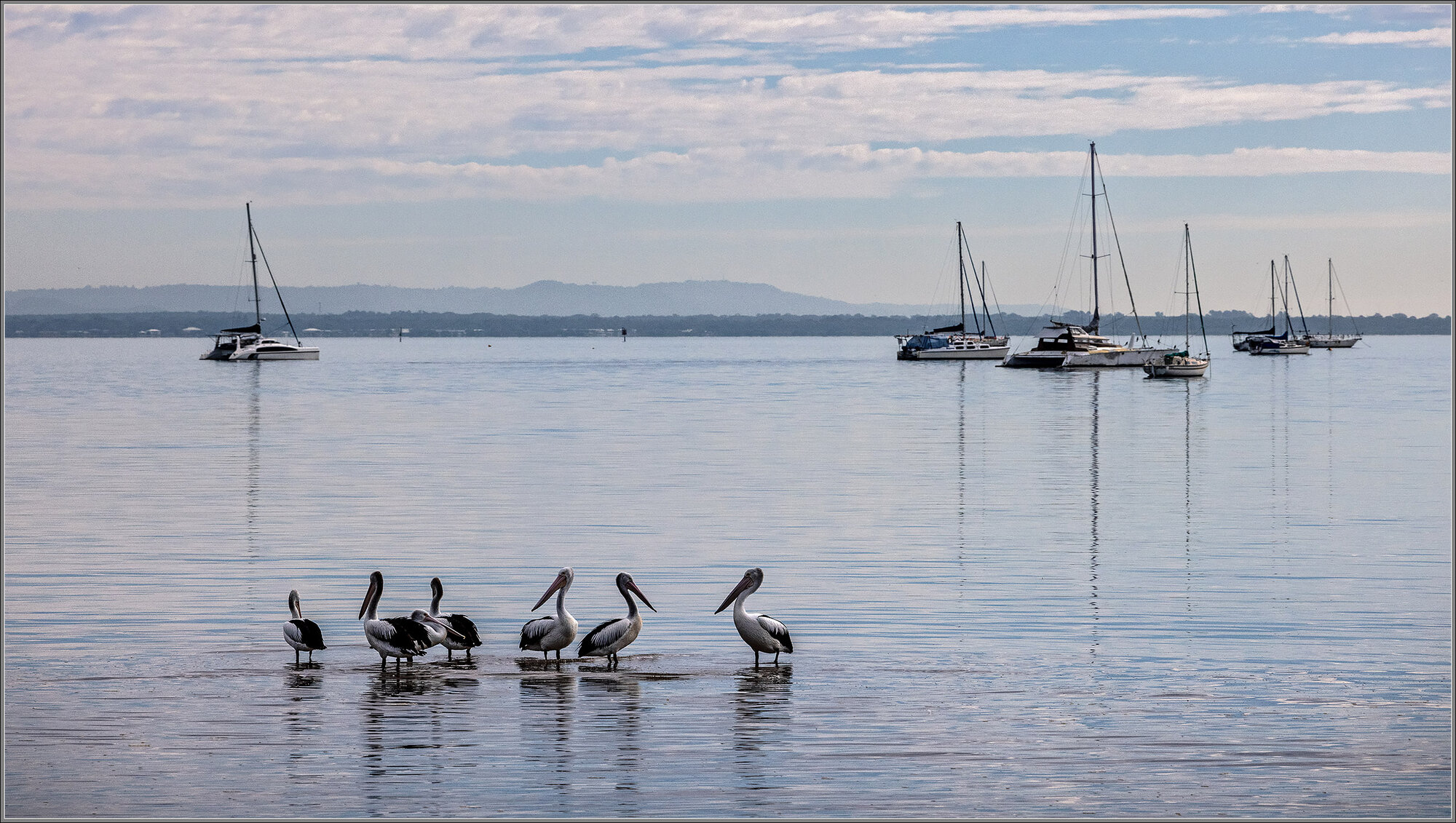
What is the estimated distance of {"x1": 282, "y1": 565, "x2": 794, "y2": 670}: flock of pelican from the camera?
15891mm

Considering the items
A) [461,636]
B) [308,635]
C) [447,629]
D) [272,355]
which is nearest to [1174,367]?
[272,355]

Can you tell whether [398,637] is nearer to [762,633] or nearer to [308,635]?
[308,635]

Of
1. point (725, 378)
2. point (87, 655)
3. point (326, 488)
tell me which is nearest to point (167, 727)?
point (87, 655)

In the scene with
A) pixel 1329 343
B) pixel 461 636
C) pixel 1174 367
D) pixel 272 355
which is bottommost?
pixel 461 636

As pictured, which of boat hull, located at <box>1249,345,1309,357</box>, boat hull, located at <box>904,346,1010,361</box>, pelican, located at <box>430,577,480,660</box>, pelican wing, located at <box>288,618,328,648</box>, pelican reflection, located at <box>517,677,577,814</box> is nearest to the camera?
pelican reflection, located at <box>517,677,577,814</box>

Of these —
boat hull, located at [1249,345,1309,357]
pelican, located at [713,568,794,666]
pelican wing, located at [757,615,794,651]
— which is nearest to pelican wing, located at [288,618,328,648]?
pelican, located at [713,568,794,666]

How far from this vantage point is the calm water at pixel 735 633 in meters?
11.9

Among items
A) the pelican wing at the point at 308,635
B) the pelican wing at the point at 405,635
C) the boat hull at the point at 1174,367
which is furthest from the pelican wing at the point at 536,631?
the boat hull at the point at 1174,367

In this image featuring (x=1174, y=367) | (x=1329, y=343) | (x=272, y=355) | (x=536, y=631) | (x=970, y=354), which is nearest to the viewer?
(x=536, y=631)

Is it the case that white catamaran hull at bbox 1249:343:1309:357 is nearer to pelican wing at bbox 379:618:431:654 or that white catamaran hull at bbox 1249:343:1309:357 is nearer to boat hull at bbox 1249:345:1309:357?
boat hull at bbox 1249:345:1309:357

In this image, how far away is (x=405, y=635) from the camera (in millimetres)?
15789

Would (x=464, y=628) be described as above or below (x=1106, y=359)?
below

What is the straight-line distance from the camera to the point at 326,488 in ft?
113

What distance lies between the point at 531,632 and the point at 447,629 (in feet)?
2.84
